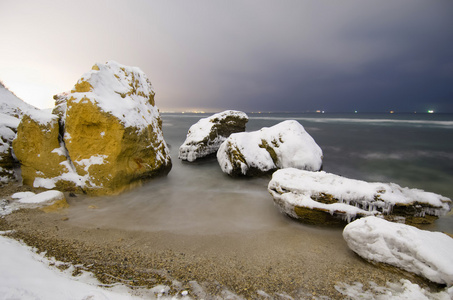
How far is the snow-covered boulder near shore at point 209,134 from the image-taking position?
34.1ft

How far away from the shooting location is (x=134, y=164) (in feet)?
19.6

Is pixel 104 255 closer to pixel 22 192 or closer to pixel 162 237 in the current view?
pixel 162 237

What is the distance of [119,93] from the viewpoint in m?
6.00

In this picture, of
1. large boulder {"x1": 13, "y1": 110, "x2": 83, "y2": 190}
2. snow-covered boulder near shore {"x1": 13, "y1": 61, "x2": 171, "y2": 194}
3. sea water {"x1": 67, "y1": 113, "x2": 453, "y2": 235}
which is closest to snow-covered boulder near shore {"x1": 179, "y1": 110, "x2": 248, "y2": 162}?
sea water {"x1": 67, "y1": 113, "x2": 453, "y2": 235}

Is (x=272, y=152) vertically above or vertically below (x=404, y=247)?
above

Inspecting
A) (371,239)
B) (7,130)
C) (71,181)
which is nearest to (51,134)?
(71,181)

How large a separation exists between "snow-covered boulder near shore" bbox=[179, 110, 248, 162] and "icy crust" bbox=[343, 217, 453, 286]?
788cm

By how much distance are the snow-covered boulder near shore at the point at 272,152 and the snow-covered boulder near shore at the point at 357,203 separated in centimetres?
265

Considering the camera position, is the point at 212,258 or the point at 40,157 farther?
the point at 40,157

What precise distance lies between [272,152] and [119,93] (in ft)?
17.5

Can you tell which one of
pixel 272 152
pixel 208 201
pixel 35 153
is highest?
pixel 35 153

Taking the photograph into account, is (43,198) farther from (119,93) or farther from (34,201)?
(119,93)

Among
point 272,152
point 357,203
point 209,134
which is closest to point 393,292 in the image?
point 357,203

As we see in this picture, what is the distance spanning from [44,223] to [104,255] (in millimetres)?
1743
